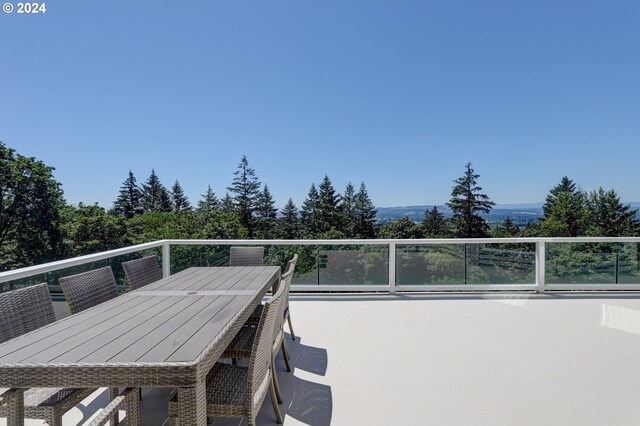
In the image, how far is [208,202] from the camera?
49688mm

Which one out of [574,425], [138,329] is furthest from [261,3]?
[574,425]

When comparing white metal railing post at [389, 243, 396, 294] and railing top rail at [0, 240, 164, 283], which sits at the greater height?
railing top rail at [0, 240, 164, 283]

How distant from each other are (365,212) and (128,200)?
127 feet

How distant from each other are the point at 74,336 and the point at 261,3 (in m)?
7.88

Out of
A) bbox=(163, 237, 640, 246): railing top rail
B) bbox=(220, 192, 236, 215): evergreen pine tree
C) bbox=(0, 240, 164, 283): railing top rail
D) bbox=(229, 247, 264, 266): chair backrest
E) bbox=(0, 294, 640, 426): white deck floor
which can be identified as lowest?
bbox=(0, 294, 640, 426): white deck floor

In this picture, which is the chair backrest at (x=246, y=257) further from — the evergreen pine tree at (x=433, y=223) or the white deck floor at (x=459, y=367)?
the evergreen pine tree at (x=433, y=223)

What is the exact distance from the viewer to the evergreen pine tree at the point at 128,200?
169 ft

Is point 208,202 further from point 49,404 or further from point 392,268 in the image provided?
point 49,404

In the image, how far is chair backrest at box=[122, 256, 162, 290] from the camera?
10.0 feet

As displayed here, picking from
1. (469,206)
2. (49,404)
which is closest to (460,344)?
(49,404)

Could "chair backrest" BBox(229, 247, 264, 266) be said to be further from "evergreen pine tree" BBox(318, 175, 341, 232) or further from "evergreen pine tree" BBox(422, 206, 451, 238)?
"evergreen pine tree" BBox(422, 206, 451, 238)

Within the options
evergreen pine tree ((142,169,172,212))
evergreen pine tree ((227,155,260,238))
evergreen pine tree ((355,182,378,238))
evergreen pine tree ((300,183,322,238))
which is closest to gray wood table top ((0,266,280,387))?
evergreen pine tree ((227,155,260,238))

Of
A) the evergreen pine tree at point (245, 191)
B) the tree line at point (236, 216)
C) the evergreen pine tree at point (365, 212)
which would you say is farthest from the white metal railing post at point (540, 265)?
the evergreen pine tree at point (365, 212)

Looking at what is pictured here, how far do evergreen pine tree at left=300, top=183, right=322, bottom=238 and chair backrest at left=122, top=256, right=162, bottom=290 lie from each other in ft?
135
